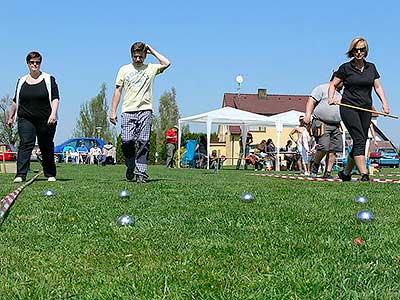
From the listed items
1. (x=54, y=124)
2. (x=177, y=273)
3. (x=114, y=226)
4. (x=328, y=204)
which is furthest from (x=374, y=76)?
(x=177, y=273)

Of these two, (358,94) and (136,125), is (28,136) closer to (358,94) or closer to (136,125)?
(136,125)

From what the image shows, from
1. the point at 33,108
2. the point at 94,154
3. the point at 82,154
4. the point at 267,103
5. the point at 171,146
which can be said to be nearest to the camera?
the point at 33,108

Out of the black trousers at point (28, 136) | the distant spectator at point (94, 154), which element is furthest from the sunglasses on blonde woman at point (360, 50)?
the distant spectator at point (94, 154)

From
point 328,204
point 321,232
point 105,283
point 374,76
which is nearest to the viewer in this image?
point 105,283

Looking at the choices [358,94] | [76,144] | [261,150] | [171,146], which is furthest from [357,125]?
[76,144]

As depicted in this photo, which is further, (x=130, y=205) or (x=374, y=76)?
(x=374, y=76)

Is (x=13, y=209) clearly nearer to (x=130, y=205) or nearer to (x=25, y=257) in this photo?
(x=130, y=205)

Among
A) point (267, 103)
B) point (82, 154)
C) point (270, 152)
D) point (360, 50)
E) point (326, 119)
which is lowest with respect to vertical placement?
point (82, 154)

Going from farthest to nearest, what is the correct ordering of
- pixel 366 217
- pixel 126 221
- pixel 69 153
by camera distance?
pixel 69 153, pixel 366 217, pixel 126 221

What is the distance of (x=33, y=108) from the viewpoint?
356 inches

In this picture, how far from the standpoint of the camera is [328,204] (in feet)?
18.1

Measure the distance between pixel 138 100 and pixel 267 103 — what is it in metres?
59.7

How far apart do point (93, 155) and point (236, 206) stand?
34.0 m

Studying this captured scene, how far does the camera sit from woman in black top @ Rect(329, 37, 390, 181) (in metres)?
8.91
